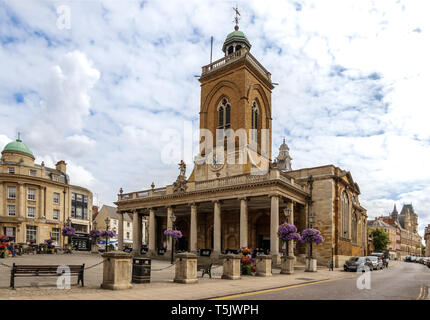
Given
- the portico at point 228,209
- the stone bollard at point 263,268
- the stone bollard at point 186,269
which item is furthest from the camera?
the portico at point 228,209

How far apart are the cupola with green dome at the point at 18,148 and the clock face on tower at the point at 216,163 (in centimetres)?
3206

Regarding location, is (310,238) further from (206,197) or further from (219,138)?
(219,138)

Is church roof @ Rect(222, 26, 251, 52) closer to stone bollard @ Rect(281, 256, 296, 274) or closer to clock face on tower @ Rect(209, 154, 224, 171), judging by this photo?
clock face on tower @ Rect(209, 154, 224, 171)

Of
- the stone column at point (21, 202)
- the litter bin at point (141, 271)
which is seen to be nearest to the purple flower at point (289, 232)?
the litter bin at point (141, 271)

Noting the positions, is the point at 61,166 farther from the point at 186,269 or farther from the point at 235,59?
the point at 186,269

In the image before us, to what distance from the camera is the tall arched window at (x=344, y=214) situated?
37.6 meters

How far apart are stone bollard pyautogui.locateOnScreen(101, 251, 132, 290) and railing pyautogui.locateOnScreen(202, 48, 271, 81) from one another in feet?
110

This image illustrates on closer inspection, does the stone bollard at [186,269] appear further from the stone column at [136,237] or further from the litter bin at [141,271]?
the stone column at [136,237]

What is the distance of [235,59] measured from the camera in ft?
137

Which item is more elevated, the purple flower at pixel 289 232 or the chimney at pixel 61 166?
the chimney at pixel 61 166

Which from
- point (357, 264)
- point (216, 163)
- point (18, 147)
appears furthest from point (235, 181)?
point (18, 147)

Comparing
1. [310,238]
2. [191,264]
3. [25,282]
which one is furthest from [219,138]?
[25,282]

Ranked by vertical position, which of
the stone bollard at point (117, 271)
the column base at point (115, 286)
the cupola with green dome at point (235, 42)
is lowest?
the column base at point (115, 286)

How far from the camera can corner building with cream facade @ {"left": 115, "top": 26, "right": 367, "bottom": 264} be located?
33.0 metres
